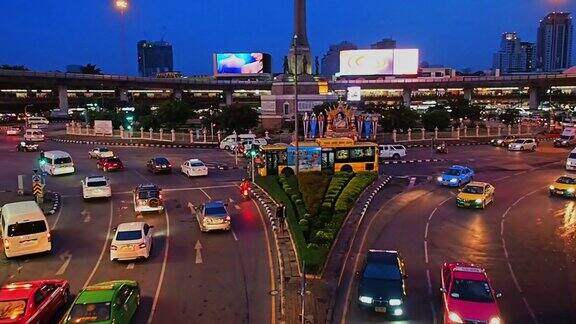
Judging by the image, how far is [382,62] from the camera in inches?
4195

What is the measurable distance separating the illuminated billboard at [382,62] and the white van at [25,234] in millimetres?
92698

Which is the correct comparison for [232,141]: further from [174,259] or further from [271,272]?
[271,272]

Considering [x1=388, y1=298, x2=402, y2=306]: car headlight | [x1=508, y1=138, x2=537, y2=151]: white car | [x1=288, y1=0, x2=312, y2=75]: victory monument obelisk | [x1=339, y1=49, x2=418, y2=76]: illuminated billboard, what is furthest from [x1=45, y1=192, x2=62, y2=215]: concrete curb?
[x1=339, y1=49, x2=418, y2=76]: illuminated billboard

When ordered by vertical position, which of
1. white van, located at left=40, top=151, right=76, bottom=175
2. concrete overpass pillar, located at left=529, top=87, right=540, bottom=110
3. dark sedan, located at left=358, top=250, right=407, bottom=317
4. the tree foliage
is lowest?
dark sedan, located at left=358, top=250, right=407, bottom=317

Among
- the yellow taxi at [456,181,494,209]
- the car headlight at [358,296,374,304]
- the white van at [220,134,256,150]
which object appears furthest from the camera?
the white van at [220,134,256,150]

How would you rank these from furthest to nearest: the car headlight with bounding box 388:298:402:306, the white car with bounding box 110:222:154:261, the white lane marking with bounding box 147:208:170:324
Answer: the white car with bounding box 110:222:154:261, the white lane marking with bounding box 147:208:170:324, the car headlight with bounding box 388:298:402:306

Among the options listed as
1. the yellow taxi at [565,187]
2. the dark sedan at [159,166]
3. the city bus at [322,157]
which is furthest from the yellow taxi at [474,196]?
the dark sedan at [159,166]

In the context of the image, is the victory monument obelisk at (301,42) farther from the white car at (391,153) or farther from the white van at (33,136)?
the white van at (33,136)

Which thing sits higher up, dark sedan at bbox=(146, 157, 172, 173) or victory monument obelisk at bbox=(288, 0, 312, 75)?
victory monument obelisk at bbox=(288, 0, 312, 75)

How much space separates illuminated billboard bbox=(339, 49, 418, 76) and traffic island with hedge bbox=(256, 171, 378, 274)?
2910 inches

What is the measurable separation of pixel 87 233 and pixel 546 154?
4587 cm

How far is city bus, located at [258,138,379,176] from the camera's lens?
3747cm

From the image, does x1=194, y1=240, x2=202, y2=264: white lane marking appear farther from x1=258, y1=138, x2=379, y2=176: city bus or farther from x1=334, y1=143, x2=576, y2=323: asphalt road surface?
x1=258, y1=138, x2=379, y2=176: city bus

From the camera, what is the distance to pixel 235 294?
56.1 feet
